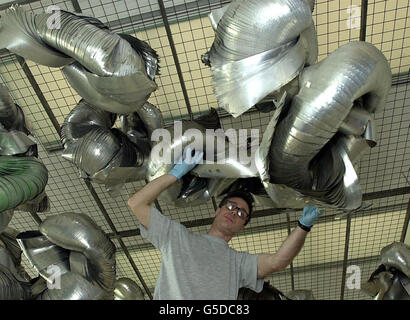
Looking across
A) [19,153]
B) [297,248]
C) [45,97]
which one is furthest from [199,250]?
[45,97]

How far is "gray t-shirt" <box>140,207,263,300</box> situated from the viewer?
1254mm

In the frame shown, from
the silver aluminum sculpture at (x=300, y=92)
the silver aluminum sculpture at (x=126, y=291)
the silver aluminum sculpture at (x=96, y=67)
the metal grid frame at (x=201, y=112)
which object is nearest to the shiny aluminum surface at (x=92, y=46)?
the silver aluminum sculpture at (x=96, y=67)

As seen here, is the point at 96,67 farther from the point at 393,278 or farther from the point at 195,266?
the point at 393,278

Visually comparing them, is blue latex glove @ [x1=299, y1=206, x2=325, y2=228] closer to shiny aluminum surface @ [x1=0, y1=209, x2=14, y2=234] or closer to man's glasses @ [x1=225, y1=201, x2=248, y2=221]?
man's glasses @ [x1=225, y1=201, x2=248, y2=221]

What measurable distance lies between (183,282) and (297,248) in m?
0.34

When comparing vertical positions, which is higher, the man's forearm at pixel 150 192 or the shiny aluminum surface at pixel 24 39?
the shiny aluminum surface at pixel 24 39

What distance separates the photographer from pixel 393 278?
1.88 m

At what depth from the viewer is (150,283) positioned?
3.25m

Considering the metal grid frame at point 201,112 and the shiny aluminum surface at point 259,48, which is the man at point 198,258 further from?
the metal grid frame at point 201,112

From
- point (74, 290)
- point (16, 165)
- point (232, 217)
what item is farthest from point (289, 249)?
point (16, 165)

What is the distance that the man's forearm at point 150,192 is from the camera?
134 cm

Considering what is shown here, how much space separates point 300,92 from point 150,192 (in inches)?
19.8

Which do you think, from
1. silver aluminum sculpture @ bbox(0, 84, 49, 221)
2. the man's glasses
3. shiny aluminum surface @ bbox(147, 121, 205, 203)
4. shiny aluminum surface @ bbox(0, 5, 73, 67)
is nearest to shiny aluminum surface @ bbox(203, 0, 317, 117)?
shiny aluminum surface @ bbox(147, 121, 205, 203)
